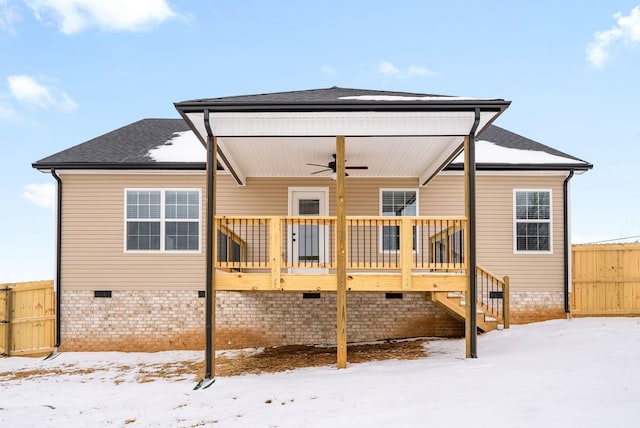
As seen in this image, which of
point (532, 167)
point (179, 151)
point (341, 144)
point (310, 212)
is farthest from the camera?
point (179, 151)

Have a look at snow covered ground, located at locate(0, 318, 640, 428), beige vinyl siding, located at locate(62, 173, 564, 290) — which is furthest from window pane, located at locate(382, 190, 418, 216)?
snow covered ground, located at locate(0, 318, 640, 428)

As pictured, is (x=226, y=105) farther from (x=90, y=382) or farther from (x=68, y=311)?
(x=68, y=311)

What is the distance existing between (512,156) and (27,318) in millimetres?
13250

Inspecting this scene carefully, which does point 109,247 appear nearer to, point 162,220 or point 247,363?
point 162,220

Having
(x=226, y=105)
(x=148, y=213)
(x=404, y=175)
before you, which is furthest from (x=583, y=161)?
(x=148, y=213)

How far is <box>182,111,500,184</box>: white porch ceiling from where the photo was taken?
8.90 m

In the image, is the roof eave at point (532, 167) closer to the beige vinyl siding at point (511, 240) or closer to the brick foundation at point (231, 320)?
the beige vinyl siding at point (511, 240)

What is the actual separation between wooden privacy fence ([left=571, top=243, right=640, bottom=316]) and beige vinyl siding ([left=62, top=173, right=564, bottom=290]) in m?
0.65

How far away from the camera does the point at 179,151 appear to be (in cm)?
1341

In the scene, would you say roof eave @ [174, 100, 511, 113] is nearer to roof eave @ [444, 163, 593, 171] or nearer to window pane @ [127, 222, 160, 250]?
roof eave @ [444, 163, 593, 171]

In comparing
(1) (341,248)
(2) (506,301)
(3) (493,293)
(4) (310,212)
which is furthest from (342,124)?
(3) (493,293)

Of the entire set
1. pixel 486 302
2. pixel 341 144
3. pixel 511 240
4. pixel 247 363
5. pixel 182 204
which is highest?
pixel 341 144

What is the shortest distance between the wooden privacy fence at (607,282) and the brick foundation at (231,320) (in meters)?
3.37

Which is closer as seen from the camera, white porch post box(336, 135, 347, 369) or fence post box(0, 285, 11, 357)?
white porch post box(336, 135, 347, 369)
